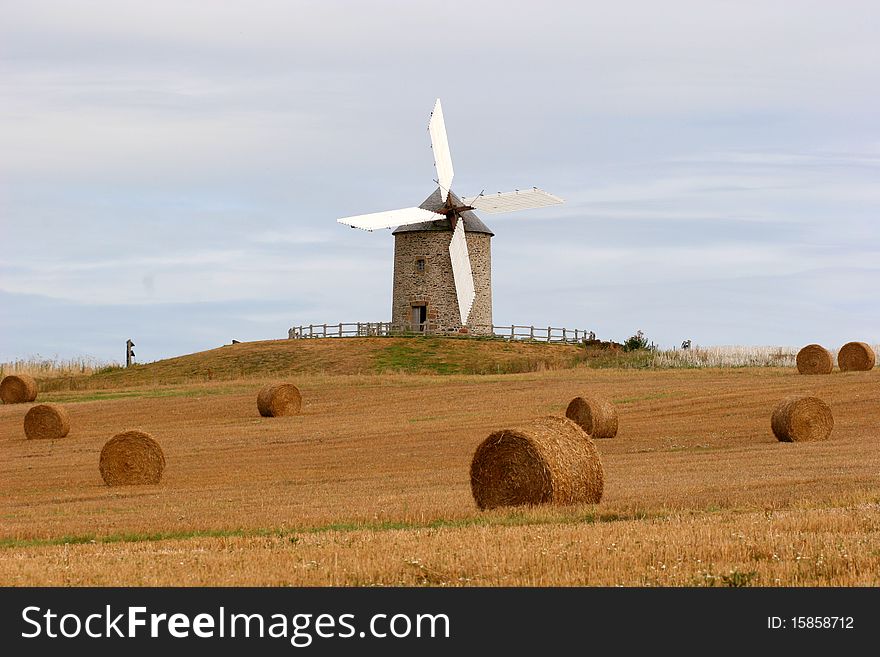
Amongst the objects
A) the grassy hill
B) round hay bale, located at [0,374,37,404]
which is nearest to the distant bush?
the grassy hill

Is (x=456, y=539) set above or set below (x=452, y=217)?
below

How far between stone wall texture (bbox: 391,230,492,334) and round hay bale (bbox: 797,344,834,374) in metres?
27.8

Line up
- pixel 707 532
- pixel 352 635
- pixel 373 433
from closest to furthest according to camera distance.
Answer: pixel 352 635 < pixel 707 532 < pixel 373 433

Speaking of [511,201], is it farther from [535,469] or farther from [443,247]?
[535,469]

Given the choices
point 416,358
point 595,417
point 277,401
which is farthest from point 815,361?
point 416,358

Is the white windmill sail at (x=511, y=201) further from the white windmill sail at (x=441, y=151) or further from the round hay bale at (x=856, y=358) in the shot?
the round hay bale at (x=856, y=358)

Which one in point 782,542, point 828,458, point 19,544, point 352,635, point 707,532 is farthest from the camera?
point 828,458

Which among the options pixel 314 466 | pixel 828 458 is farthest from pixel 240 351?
pixel 828 458

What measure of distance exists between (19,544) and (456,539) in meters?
6.07

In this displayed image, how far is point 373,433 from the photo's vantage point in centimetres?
3497

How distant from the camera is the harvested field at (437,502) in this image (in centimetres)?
1155

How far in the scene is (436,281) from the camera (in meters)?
72.7

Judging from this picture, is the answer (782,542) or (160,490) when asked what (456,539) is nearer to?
(782,542)

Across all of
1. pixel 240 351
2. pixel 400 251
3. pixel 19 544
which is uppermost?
pixel 400 251
